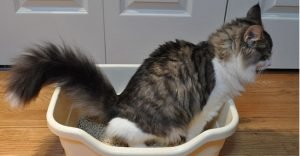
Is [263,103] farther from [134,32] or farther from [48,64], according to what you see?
[48,64]

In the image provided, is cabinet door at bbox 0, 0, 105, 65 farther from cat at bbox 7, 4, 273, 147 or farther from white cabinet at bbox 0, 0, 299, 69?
cat at bbox 7, 4, 273, 147

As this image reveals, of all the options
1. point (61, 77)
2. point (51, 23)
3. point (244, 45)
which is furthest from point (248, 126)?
point (51, 23)

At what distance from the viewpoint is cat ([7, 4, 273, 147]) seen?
0.90 m

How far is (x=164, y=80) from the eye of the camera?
36.8 inches

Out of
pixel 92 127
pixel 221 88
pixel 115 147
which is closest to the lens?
pixel 115 147

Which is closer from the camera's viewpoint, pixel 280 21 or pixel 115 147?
pixel 115 147

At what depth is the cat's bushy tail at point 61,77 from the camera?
Result: 2.87ft

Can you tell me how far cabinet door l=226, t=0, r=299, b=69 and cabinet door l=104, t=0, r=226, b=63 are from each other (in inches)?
2.6

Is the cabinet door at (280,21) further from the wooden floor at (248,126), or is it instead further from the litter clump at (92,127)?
the litter clump at (92,127)

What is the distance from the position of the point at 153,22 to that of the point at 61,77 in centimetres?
54

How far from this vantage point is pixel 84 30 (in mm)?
1350

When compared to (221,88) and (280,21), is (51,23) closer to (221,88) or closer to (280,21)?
(221,88)

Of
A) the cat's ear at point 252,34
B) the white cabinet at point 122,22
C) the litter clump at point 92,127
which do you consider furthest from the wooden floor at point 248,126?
the cat's ear at point 252,34

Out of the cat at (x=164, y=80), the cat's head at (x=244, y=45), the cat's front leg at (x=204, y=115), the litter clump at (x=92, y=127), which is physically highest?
the cat's head at (x=244, y=45)
